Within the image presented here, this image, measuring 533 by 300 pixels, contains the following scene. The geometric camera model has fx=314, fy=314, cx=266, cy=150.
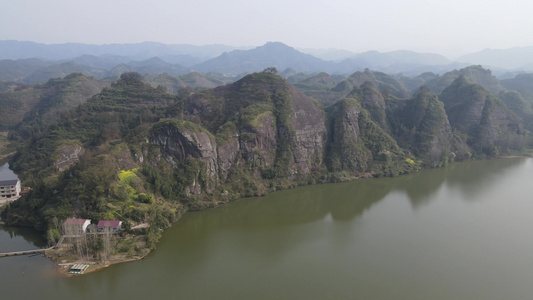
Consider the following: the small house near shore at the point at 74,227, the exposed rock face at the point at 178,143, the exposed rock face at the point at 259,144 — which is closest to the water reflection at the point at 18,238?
the small house near shore at the point at 74,227

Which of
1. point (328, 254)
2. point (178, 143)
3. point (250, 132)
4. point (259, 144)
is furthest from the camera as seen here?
point (259, 144)

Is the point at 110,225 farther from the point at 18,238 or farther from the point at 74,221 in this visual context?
the point at 18,238

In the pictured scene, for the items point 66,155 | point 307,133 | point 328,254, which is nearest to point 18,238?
point 66,155

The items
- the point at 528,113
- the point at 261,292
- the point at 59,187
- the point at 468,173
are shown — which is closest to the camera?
the point at 261,292

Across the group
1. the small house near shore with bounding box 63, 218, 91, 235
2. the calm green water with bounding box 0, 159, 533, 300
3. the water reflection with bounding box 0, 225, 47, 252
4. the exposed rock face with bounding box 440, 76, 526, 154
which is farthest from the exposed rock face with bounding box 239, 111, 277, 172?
the exposed rock face with bounding box 440, 76, 526, 154

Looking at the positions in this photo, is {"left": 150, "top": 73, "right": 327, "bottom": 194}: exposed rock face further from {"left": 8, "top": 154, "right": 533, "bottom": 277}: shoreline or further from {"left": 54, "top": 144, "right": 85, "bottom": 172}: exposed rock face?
{"left": 54, "top": 144, "right": 85, "bottom": 172}: exposed rock face

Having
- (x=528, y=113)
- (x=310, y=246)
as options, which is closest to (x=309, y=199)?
(x=310, y=246)

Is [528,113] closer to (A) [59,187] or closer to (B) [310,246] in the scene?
(B) [310,246]
